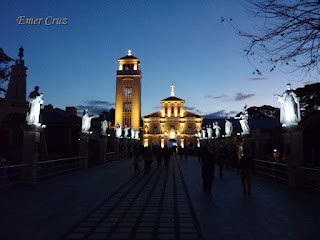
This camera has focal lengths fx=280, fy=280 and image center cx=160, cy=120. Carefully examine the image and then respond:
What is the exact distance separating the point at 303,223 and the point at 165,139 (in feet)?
216

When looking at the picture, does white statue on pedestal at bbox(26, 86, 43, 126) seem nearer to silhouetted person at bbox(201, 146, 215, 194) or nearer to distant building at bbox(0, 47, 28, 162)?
distant building at bbox(0, 47, 28, 162)

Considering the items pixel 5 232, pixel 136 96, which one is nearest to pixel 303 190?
pixel 5 232

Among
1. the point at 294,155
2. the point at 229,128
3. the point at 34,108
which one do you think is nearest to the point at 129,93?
the point at 229,128

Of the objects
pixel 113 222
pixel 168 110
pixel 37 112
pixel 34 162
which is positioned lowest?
pixel 113 222

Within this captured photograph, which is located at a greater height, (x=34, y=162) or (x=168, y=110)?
(x=168, y=110)

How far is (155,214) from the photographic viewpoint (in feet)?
22.6

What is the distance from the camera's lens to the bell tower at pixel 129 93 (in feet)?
244

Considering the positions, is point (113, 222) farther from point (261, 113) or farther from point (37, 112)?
point (261, 113)

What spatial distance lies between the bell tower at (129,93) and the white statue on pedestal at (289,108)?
207ft

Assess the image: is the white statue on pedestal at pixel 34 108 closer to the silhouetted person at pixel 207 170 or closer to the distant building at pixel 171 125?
the silhouetted person at pixel 207 170

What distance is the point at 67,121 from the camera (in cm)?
2889

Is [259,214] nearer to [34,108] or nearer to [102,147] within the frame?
[34,108]

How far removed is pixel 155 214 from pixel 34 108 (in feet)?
27.0

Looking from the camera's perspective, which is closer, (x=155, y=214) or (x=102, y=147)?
(x=155, y=214)
